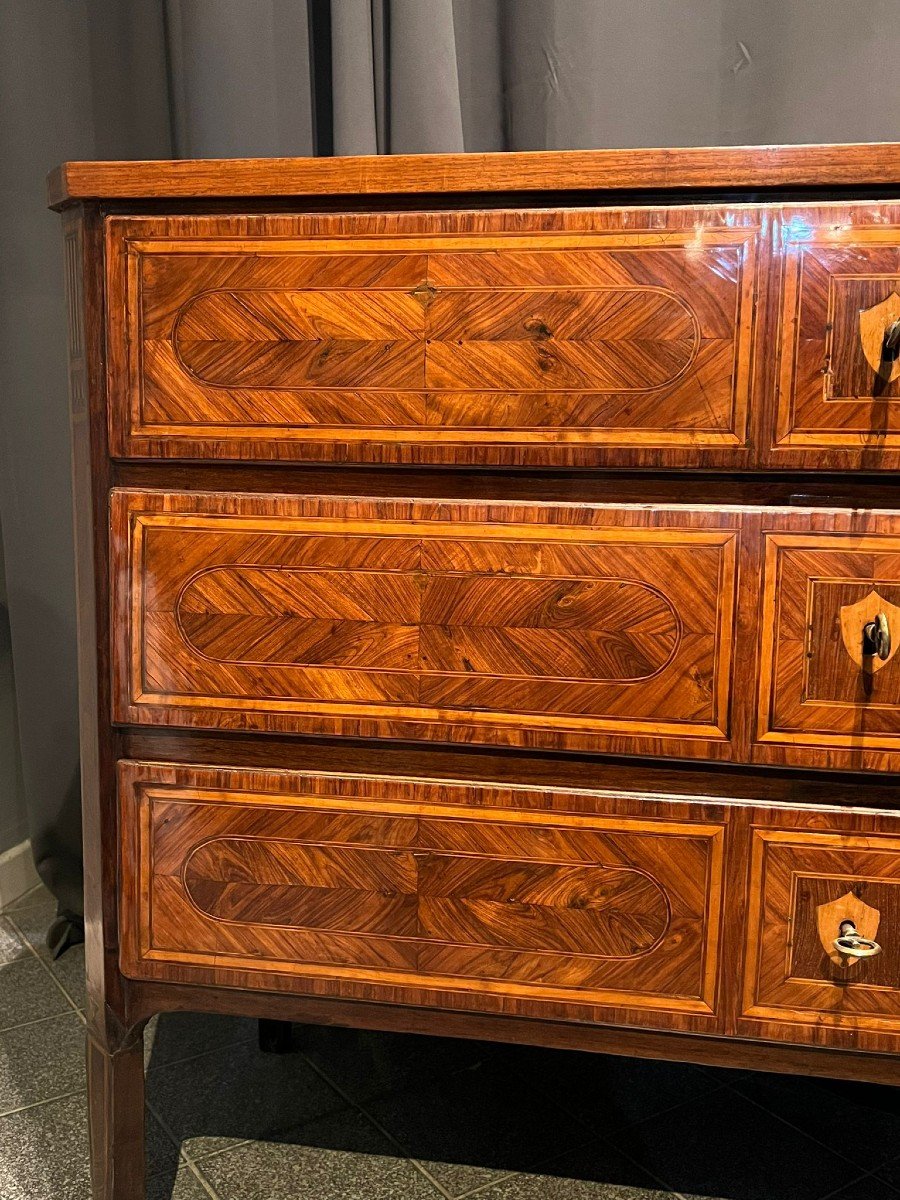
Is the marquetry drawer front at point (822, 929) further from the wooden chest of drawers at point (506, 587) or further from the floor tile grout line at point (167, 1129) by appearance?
the floor tile grout line at point (167, 1129)

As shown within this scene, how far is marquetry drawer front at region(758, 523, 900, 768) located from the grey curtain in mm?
697

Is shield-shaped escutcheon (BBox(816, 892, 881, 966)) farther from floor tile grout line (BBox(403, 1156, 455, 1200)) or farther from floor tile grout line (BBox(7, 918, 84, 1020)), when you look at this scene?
floor tile grout line (BBox(7, 918, 84, 1020))

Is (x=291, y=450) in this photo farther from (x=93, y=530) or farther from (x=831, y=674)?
(x=831, y=674)

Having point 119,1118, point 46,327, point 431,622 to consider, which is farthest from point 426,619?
point 46,327

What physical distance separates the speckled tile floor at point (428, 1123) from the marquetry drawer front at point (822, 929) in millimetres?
369

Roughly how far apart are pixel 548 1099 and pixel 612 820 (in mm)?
556

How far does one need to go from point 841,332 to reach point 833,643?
22 centimetres

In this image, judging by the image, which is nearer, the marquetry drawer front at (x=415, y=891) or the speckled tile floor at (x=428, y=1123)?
the marquetry drawer front at (x=415, y=891)

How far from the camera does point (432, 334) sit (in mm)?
792

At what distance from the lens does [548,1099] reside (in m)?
1.21

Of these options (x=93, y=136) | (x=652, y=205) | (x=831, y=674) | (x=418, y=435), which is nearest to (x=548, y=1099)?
(x=831, y=674)

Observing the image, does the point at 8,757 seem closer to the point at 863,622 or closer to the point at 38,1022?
the point at 38,1022

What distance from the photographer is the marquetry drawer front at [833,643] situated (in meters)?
0.76

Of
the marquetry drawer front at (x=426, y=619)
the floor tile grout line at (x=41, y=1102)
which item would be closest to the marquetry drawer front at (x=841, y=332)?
the marquetry drawer front at (x=426, y=619)
